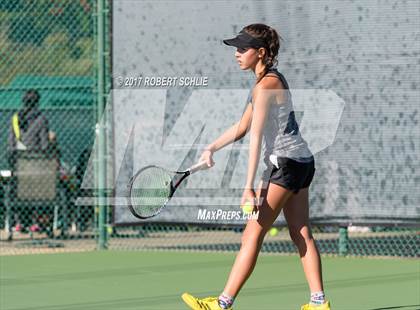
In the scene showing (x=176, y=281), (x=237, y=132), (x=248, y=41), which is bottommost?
(x=176, y=281)

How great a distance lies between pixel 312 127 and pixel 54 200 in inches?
143

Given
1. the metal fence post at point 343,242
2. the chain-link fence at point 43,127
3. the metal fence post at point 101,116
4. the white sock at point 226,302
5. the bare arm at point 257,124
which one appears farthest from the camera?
the chain-link fence at point 43,127

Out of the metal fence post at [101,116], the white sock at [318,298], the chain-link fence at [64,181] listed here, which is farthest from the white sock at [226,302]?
the metal fence post at [101,116]

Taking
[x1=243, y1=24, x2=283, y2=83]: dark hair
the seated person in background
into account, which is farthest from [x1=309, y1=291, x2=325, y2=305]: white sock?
the seated person in background

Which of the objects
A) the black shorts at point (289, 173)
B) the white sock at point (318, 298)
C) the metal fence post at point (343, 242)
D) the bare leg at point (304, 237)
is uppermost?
the black shorts at point (289, 173)

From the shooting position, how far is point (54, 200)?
13828 millimetres

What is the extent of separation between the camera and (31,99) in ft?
45.2

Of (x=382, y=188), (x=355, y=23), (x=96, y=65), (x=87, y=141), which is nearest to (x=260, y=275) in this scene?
(x=382, y=188)

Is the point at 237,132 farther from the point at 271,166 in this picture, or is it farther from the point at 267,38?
the point at 267,38

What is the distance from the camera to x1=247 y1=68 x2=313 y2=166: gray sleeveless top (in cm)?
684

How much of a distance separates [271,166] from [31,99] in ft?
24.2

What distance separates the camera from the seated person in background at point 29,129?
13.7 metres

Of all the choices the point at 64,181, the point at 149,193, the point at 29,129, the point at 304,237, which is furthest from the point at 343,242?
the point at 304,237

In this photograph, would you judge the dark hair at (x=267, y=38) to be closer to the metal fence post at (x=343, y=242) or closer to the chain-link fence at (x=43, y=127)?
the metal fence post at (x=343, y=242)
